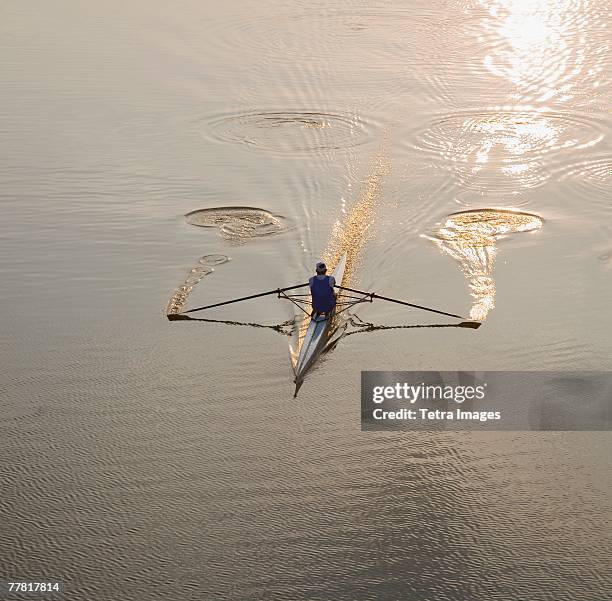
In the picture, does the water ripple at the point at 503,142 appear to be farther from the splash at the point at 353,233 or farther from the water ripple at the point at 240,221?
the water ripple at the point at 240,221

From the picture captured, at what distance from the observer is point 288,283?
24.0 m

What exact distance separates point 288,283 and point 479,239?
6.09 meters

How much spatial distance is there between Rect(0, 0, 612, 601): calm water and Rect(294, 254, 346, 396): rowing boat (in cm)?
33

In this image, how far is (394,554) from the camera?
631 inches

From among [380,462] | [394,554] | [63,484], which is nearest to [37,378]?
[63,484]

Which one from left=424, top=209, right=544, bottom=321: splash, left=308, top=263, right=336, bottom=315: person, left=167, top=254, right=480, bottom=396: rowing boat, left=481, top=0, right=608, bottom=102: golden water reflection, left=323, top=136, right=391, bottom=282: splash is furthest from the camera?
left=481, top=0, right=608, bottom=102: golden water reflection

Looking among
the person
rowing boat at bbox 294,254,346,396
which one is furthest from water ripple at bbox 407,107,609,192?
rowing boat at bbox 294,254,346,396

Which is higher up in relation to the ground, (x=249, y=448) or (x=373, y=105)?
(x=373, y=105)

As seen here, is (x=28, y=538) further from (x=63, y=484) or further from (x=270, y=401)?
(x=270, y=401)

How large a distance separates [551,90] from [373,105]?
7.50m

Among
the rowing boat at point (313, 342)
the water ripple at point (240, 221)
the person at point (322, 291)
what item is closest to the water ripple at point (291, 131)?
the water ripple at point (240, 221)

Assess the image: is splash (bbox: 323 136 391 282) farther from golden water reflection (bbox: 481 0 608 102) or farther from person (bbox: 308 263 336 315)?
Result: golden water reflection (bbox: 481 0 608 102)

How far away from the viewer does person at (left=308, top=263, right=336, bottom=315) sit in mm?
21641

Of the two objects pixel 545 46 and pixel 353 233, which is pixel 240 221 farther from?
pixel 545 46
